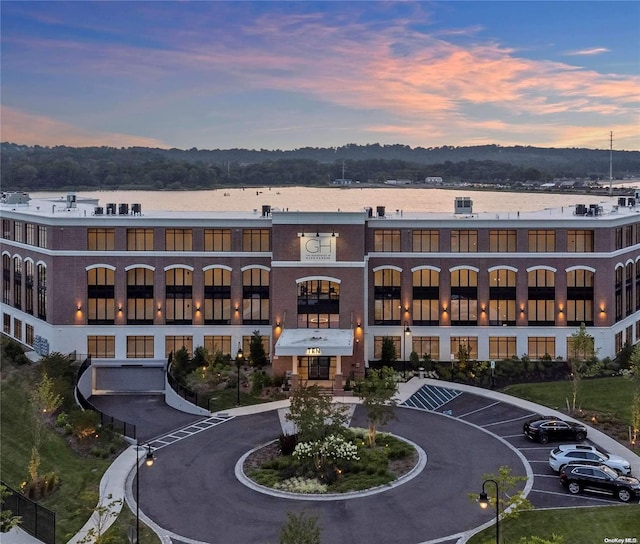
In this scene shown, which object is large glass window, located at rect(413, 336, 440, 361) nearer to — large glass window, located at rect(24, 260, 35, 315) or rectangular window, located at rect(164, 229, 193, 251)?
rectangular window, located at rect(164, 229, 193, 251)

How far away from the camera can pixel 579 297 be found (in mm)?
64938

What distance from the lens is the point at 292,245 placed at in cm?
6259

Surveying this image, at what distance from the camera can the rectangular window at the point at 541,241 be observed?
6512cm

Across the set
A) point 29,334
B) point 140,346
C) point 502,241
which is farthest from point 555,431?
point 29,334

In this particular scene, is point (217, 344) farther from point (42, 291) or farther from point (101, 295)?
point (42, 291)

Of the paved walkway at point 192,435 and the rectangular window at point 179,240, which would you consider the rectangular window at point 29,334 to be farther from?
the paved walkway at point 192,435

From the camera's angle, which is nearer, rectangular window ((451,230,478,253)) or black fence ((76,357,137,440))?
black fence ((76,357,137,440))

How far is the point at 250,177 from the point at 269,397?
232ft

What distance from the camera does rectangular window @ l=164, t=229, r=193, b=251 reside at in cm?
6556

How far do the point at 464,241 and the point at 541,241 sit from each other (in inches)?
286

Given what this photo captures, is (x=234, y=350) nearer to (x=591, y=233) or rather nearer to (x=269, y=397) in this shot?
(x=269, y=397)

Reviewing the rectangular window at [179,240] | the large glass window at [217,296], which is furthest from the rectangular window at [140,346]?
the rectangular window at [179,240]

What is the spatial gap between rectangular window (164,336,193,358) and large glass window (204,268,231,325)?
261cm

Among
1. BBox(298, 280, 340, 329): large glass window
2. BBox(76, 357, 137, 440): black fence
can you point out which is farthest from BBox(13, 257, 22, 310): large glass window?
BBox(298, 280, 340, 329): large glass window
